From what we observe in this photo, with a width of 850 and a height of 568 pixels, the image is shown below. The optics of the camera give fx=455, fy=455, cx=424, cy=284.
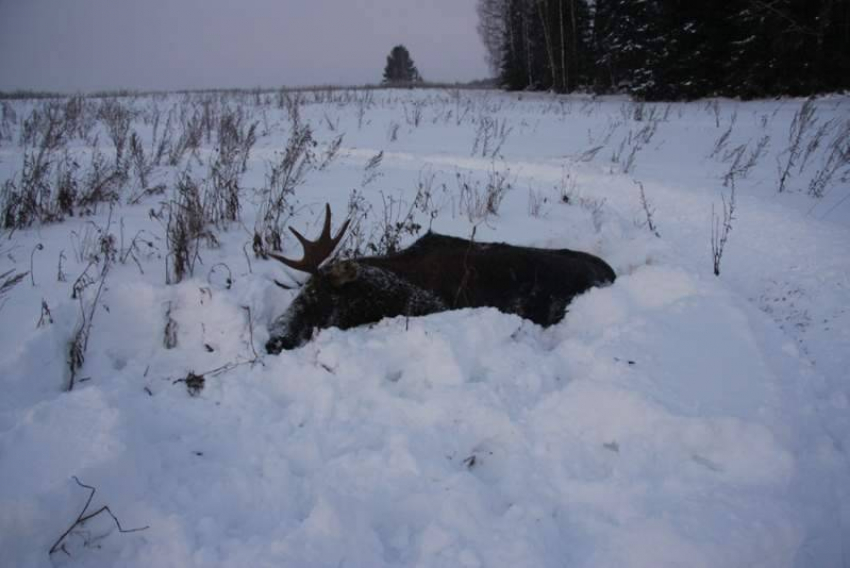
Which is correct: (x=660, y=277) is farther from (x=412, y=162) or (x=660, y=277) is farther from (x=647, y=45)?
(x=647, y=45)

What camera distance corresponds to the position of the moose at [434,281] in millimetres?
2676

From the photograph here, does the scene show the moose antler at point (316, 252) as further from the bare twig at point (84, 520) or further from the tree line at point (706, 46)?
the tree line at point (706, 46)

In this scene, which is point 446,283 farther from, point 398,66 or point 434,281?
point 398,66

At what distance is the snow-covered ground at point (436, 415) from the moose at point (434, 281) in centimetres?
18

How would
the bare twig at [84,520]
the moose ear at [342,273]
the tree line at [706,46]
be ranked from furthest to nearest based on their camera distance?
the tree line at [706,46]
the moose ear at [342,273]
the bare twig at [84,520]

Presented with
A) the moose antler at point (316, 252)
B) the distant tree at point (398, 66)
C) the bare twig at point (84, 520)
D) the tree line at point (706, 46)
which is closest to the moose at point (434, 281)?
the moose antler at point (316, 252)

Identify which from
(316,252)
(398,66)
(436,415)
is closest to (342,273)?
(316,252)

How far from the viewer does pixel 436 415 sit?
1949 millimetres

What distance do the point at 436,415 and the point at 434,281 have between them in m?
1.11

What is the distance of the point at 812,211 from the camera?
3.83 meters

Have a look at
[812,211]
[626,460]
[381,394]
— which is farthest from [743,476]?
[812,211]

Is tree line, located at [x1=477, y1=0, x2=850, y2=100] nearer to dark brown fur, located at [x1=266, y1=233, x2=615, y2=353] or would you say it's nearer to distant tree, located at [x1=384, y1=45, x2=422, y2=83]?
dark brown fur, located at [x1=266, y1=233, x2=615, y2=353]

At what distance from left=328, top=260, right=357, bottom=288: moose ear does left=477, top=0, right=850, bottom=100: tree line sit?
12.9 metres

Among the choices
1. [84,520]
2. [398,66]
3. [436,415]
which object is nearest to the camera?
[84,520]
